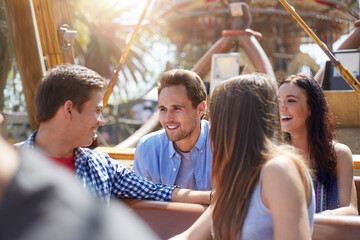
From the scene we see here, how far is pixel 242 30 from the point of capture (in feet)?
23.5

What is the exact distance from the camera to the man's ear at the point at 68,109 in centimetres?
188

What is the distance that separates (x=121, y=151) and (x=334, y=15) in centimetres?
1670

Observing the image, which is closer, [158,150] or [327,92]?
[158,150]

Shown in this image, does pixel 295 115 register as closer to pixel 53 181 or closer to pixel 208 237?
pixel 208 237

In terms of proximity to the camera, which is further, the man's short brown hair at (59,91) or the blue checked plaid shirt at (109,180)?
the blue checked plaid shirt at (109,180)

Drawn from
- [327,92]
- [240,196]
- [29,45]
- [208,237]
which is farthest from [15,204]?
[327,92]

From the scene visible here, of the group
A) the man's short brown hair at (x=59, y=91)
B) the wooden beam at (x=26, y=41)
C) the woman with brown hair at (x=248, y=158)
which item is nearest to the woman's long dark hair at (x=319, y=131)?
the woman with brown hair at (x=248, y=158)

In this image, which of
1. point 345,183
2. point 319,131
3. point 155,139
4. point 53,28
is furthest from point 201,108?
point 53,28

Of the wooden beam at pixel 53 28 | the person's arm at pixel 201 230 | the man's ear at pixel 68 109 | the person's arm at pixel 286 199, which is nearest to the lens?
the person's arm at pixel 286 199

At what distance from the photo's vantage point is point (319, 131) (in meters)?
2.45

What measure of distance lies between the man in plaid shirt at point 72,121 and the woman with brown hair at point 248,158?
2.19 feet

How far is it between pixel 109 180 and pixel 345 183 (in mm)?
1308

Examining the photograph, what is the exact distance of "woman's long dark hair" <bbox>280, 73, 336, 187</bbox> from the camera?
7.59ft

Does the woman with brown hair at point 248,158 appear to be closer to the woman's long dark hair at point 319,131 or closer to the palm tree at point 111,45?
the woman's long dark hair at point 319,131
